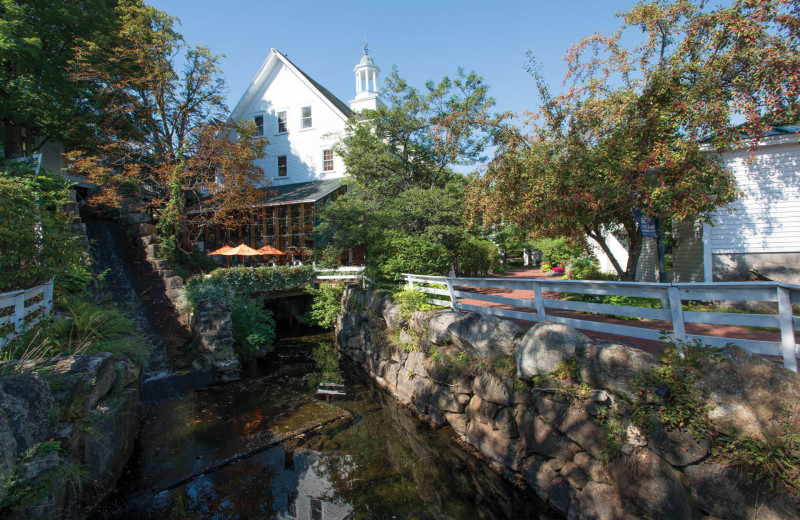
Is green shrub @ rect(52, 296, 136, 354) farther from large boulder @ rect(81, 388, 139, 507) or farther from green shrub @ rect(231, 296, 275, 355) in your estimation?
green shrub @ rect(231, 296, 275, 355)

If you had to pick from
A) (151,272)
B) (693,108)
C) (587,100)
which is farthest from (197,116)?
(693,108)

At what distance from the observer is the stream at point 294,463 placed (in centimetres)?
511

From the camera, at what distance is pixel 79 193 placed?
19859 millimetres

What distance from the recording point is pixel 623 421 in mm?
4297

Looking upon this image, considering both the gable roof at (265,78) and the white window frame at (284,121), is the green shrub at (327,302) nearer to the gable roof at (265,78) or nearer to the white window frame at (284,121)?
the gable roof at (265,78)

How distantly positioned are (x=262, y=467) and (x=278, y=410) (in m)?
2.14

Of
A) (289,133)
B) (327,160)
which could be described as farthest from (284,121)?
(327,160)

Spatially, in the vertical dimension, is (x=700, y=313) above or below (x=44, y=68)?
below

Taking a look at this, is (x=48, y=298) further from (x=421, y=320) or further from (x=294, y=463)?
(x=421, y=320)

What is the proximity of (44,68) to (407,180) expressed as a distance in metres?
17.2

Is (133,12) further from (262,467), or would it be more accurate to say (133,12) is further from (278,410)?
A: (262,467)

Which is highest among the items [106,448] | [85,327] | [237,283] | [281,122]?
[281,122]

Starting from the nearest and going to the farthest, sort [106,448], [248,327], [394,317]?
[106,448], [394,317], [248,327]

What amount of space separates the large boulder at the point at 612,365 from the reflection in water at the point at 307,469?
6.47 feet
